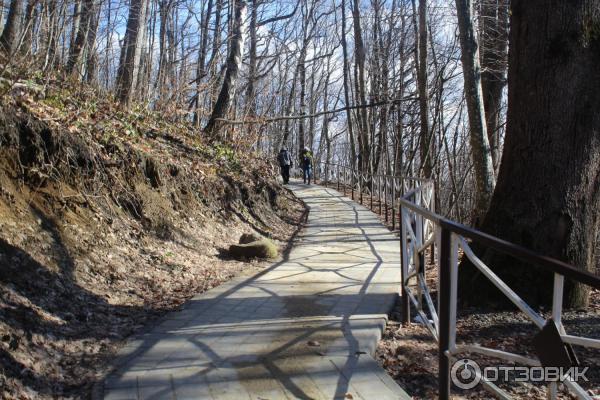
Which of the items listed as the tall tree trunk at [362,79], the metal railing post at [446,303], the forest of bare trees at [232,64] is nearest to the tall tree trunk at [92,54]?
the forest of bare trees at [232,64]

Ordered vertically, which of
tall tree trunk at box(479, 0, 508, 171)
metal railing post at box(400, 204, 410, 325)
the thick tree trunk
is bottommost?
metal railing post at box(400, 204, 410, 325)

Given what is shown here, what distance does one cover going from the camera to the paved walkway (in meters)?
3.40

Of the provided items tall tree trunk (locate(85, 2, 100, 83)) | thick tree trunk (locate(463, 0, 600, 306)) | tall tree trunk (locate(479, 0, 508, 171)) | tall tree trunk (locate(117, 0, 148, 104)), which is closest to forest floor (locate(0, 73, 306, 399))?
tall tree trunk (locate(85, 2, 100, 83))

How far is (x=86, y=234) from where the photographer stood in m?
5.78

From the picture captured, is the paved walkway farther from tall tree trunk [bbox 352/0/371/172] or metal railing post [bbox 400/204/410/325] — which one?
tall tree trunk [bbox 352/0/371/172]

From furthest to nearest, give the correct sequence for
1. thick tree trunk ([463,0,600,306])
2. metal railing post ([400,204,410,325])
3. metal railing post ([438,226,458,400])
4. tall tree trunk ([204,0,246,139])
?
tall tree trunk ([204,0,246,139]), metal railing post ([400,204,410,325]), thick tree trunk ([463,0,600,306]), metal railing post ([438,226,458,400])

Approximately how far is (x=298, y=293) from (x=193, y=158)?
581 centimetres

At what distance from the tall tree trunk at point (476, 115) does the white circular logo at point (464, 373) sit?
552 centimetres

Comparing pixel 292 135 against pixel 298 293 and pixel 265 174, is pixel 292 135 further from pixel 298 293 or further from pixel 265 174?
pixel 298 293

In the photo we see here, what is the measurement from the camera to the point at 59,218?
18.2 feet

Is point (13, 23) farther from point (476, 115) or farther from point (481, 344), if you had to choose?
point (481, 344)

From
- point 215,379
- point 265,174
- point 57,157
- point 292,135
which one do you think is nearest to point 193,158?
point 265,174

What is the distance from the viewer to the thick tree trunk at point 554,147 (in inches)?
172

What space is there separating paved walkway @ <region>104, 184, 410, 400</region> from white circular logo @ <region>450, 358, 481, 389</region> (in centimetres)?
40
